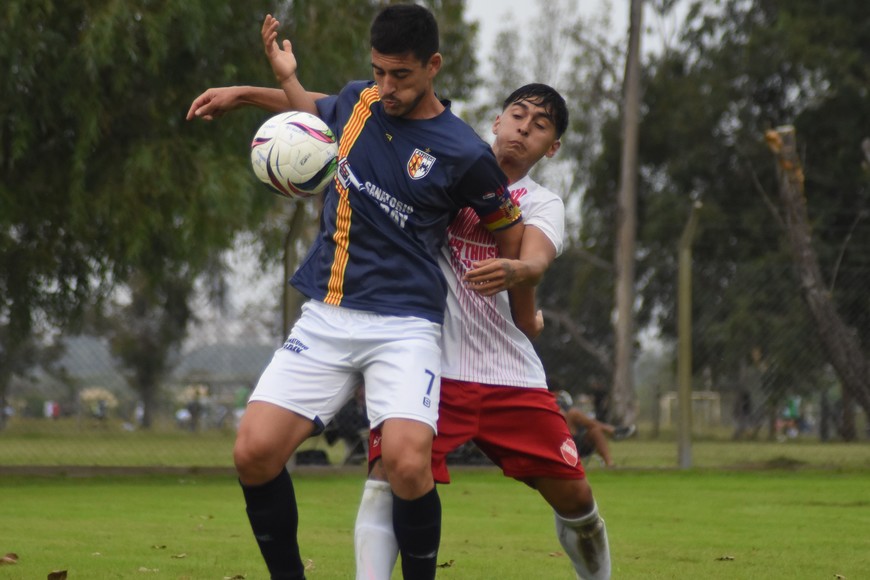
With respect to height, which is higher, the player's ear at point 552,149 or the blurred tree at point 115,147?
the blurred tree at point 115,147

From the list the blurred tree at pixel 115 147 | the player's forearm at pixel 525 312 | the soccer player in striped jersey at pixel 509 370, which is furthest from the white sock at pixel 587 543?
the blurred tree at pixel 115 147

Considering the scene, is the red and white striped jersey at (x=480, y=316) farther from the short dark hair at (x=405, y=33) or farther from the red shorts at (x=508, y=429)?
the short dark hair at (x=405, y=33)

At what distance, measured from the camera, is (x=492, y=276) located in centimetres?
411

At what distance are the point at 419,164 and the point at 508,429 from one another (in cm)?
100

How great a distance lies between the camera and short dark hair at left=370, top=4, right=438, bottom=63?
Answer: 4227 millimetres

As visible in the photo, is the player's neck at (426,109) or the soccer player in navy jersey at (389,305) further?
the player's neck at (426,109)

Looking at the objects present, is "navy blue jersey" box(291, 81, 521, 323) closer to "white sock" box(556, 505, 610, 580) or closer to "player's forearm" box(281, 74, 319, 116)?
"player's forearm" box(281, 74, 319, 116)

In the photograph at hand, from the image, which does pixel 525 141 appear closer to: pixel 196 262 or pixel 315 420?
pixel 315 420

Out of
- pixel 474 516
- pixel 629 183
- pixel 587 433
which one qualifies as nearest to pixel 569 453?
pixel 474 516

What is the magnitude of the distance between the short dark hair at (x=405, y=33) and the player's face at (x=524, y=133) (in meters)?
0.50

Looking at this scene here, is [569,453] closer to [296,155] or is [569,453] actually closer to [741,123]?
[296,155]

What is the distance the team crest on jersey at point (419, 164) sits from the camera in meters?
4.27

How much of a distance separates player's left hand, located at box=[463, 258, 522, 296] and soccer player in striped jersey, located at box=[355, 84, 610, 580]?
20cm

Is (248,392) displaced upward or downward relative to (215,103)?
downward
